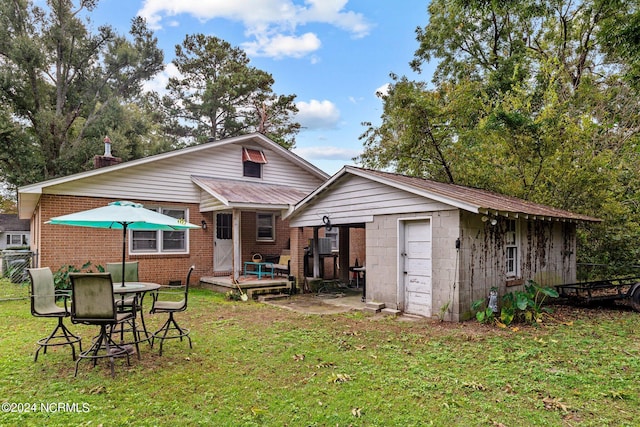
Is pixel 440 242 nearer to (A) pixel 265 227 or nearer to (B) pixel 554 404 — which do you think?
(B) pixel 554 404

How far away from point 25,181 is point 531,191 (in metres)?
24.5

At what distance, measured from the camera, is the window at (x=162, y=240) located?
40.9 ft

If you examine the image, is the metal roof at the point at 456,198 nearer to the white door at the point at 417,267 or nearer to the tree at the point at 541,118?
the white door at the point at 417,267

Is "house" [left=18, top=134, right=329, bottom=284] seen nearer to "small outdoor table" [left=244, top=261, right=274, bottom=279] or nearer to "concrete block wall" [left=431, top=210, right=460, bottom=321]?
"small outdoor table" [left=244, top=261, right=274, bottom=279]

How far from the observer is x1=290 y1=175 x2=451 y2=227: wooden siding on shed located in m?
8.71

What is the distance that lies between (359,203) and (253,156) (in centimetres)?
626

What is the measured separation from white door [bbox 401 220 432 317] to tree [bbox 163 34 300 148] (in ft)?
66.8

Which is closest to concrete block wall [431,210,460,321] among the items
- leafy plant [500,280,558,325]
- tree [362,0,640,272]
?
leafy plant [500,280,558,325]

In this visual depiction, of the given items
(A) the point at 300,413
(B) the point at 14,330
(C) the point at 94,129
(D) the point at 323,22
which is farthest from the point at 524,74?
(C) the point at 94,129

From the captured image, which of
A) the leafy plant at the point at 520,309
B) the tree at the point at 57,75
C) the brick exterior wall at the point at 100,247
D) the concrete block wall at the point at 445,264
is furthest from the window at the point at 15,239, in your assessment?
the leafy plant at the point at 520,309

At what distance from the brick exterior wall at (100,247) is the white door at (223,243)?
0.75ft

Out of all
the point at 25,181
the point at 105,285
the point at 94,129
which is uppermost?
the point at 94,129

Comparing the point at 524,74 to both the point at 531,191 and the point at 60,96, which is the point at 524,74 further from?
the point at 60,96

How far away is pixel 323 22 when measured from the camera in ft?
56.6
